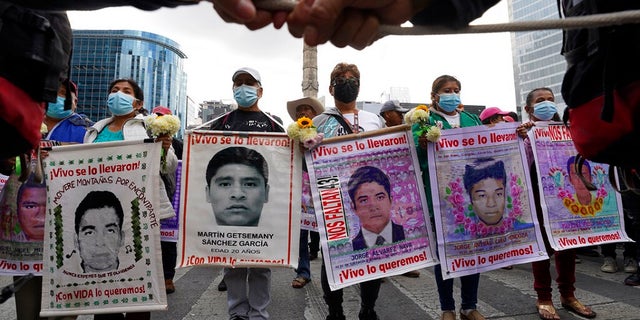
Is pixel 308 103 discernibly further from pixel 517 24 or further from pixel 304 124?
pixel 517 24

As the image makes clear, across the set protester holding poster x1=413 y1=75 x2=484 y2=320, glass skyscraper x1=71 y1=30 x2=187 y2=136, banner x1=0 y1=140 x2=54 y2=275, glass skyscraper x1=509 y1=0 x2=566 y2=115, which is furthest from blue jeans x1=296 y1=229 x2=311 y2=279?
glass skyscraper x1=509 y1=0 x2=566 y2=115

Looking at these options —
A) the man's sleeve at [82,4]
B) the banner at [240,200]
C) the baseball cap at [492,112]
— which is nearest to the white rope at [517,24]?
the man's sleeve at [82,4]

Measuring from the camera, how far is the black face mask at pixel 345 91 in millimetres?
3498

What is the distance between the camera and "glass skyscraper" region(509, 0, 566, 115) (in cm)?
6085

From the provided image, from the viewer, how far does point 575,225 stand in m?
3.23

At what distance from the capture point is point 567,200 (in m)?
3.29

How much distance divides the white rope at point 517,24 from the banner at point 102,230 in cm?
209

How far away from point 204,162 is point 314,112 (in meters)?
3.24

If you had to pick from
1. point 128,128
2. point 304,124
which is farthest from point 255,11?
point 128,128

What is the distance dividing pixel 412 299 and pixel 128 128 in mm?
3029

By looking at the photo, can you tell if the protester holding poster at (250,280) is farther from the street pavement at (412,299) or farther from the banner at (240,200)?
the street pavement at (412,299)

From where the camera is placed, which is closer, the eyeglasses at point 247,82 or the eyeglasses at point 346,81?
the eyeglasses at point 247,82

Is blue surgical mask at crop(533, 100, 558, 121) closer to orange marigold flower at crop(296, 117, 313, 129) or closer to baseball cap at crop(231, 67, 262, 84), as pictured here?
orange marigold flower at crop(296, 117, 313, 129)

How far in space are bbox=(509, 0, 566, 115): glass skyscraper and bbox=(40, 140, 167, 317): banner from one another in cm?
6732
